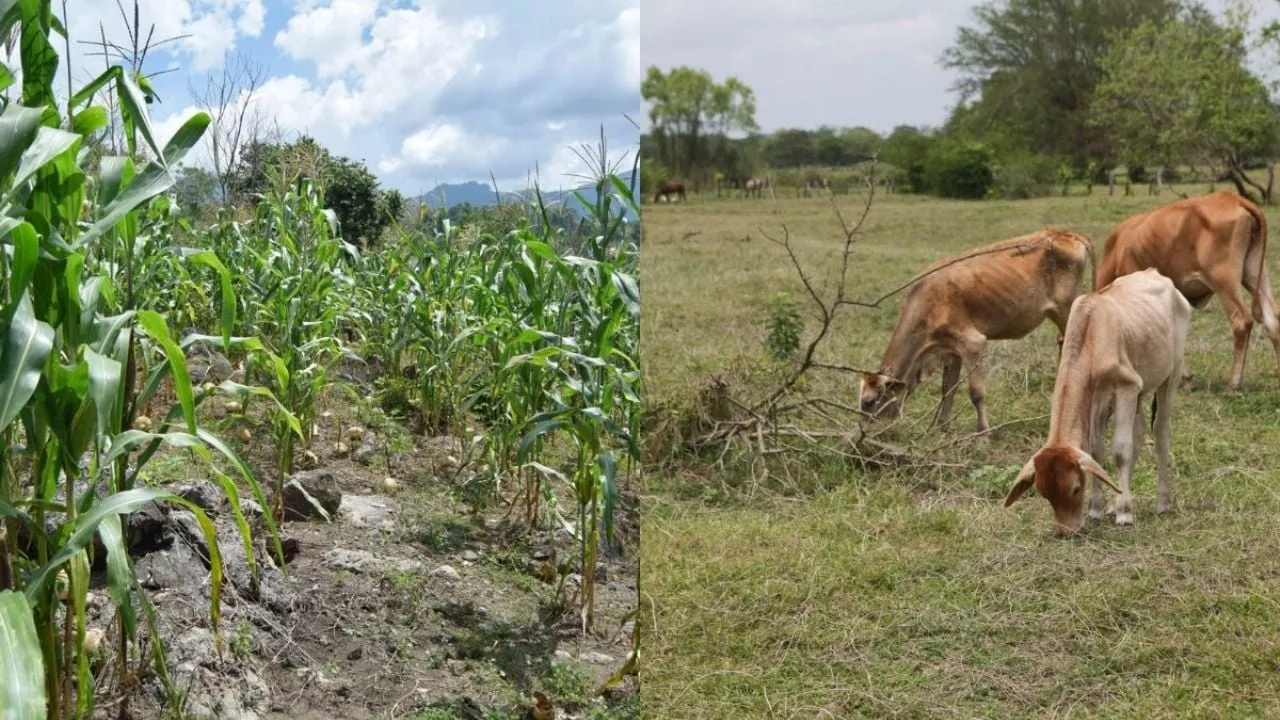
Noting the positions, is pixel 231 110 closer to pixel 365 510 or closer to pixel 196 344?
pixel 196 344

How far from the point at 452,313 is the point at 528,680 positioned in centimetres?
83

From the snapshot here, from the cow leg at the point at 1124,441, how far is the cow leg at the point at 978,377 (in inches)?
12.2

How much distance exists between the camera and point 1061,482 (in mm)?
1977

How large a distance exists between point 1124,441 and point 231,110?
181 cm

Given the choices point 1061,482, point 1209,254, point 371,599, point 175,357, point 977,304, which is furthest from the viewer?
point 977,304

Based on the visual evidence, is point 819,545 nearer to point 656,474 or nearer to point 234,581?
point 656,474

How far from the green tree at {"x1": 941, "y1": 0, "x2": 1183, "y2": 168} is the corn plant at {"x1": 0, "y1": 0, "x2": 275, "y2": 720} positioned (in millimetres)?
1536

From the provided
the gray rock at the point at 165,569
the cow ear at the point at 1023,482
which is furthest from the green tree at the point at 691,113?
the gray rock at the point at 165,569

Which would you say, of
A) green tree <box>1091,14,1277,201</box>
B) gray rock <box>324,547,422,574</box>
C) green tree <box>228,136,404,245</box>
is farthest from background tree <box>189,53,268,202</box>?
green tree <box>1091,14,1277,201</box>

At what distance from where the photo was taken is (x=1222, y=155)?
216 centimetres

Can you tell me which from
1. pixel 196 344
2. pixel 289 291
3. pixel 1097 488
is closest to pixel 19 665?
pixel 289 291

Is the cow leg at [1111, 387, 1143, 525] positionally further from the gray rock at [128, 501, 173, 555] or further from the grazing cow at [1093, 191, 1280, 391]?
the gray rock at [128, 501, 173, 555]

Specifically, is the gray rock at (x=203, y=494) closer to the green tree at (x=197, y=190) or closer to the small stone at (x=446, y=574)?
the small stone at (x=446, y=574)

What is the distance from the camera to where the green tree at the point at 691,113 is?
2527 millimetres
